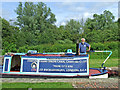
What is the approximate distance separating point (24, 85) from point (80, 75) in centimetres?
272

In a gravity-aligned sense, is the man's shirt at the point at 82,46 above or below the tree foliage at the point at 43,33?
below

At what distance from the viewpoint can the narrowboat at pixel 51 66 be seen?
7.14 m

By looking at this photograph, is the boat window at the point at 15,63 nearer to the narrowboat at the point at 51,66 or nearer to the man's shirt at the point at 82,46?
the narrowboat at the point at 51,66

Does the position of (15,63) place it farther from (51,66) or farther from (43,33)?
(43,33)

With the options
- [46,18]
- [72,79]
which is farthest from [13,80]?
[46,18]

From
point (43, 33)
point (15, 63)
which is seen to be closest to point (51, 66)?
point (15, 63)

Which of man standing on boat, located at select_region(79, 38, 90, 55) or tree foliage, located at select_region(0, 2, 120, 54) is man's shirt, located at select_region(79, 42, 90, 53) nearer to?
man standing on boat, located at select_region(79, 38, 90, 55)

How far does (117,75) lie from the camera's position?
313 inches

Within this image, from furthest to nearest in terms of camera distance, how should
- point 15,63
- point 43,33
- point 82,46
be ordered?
point 43,33
point 15,63
point 82,46

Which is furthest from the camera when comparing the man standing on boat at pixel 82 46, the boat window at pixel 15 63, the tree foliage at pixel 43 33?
the tree foliage at pixel 43 33

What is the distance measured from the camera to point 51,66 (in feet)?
23.8

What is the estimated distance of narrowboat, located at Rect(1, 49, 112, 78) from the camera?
7141 millimetres

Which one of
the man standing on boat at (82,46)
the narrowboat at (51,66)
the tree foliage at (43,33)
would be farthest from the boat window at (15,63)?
the tree foliage at (43,33)

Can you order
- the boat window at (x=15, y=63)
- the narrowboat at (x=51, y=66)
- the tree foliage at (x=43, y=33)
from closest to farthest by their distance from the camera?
the narrowboat at (x=51, y=66), the boat window at (x=15, y=63), the tree foliage at (x=43, y=33)
